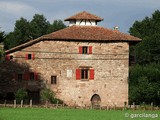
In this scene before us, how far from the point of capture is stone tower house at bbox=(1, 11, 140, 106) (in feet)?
175

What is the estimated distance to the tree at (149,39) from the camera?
80.1m

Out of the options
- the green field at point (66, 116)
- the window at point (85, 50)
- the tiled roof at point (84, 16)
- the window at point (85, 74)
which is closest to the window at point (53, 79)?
the window at point (85, 74)

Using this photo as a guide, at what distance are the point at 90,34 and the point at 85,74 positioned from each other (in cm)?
457

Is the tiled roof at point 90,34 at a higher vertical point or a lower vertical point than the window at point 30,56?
higher

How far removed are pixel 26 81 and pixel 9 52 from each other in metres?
3.50

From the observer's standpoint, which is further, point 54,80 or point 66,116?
point 54,80

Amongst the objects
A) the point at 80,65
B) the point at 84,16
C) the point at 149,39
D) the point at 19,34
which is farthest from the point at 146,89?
the point at 19,34

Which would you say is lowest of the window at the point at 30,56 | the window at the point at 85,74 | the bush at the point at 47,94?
the bush at the point at 47,94

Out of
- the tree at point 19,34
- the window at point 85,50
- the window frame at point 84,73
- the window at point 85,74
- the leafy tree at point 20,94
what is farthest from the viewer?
the tree at point 19,34

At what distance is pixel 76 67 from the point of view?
→ 2124 inches

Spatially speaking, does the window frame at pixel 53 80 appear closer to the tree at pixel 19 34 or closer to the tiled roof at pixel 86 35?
the tiled roof at pixel 86 35

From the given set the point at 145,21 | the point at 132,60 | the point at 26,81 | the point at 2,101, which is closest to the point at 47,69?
the point at 26,81

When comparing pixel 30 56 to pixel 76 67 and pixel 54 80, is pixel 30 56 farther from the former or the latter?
pixel 76 67

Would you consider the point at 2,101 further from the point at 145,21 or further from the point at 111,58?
the point at 145,21
